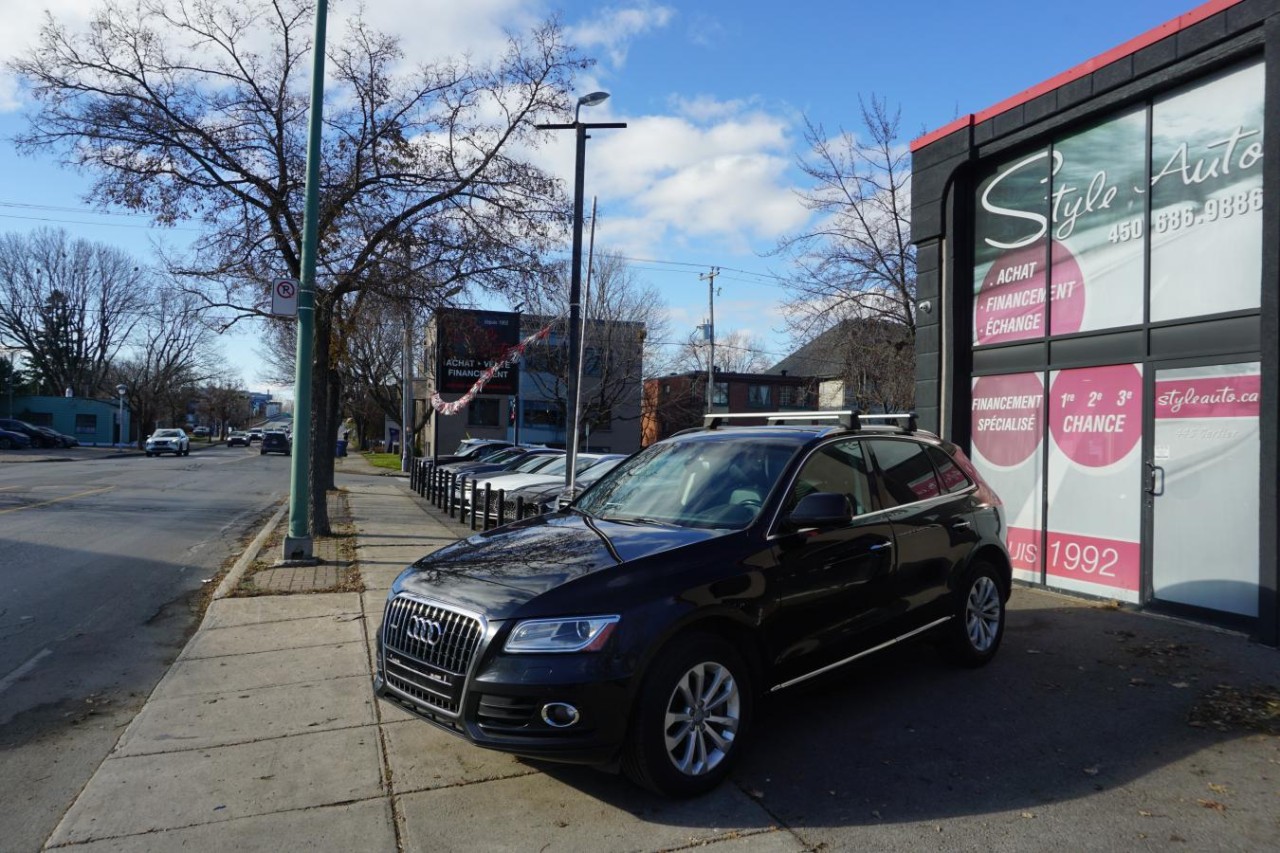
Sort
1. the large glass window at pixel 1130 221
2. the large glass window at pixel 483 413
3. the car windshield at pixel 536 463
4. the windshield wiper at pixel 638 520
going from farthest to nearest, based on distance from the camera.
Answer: the large glass window at pixel 483 413 → the car windshield at pixel 536 463 → the large glass window at pixel 1130 221 → the windshield wiper at pixel 638 520

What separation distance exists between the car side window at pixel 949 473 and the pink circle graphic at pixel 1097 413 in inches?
107

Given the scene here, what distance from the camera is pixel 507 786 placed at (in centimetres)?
410

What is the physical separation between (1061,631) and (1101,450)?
2.09m

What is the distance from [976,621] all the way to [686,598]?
2.98 metres

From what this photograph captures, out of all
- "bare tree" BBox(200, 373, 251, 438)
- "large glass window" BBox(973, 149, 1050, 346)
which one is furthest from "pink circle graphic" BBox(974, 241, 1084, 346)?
"bare tree" BBox(200, 373, 251, 438)

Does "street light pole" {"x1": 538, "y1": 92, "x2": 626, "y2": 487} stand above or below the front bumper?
above

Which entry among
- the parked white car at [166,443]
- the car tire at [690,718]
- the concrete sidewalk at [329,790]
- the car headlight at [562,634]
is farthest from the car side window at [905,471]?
the parked white car at [166,443]

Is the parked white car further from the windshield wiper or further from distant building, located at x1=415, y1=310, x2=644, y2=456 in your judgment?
the windshield wiper

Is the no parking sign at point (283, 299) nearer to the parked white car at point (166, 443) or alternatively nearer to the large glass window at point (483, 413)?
the large glass window at point (483, 413)

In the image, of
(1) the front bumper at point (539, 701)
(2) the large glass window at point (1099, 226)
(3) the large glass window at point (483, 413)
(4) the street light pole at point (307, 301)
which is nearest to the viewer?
(1) the front bumper at point (539, 701)

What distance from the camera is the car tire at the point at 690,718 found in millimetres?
3707

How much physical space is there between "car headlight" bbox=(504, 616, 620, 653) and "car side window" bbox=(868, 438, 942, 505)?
2.41m

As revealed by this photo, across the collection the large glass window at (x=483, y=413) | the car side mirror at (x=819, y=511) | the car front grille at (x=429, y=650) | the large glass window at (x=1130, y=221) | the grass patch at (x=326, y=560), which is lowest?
the grass patch at (x=326, y=560)

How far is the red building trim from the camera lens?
23.6 ft
